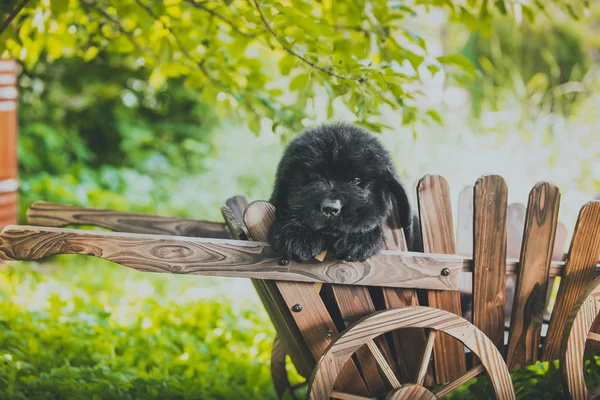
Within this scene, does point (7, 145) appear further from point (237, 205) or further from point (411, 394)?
point (411, 394)

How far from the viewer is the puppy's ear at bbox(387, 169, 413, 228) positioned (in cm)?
266

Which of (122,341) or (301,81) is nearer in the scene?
(301,81)

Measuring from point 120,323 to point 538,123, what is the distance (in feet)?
20.2

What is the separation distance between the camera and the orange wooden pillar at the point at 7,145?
15.6 ft

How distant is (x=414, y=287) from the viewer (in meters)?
2.57

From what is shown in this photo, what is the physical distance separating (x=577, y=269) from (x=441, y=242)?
2.18 ft

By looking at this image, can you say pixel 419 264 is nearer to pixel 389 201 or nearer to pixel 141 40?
pixel 389 201

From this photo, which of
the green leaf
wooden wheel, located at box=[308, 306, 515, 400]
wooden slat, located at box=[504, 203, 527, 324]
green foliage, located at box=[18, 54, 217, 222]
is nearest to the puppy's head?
wooden wheel, located at box=[308, 306, 515, 400]

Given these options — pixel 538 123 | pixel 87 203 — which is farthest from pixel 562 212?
pixel 87 203

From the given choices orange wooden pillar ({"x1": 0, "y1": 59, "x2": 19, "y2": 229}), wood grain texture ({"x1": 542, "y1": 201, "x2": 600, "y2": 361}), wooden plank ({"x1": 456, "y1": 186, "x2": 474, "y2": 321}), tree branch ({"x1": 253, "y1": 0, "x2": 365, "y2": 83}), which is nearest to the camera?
wood grain texture ({"x1": 542, "y1": 201, "x2": 600, "y2": 361})

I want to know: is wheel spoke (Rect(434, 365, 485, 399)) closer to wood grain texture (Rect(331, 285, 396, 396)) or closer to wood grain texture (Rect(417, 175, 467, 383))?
wood grain texture (Rect(417, 175, 467, 383))

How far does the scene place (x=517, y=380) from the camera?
3355 millimetres

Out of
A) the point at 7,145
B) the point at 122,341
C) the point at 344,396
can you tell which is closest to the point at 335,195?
the point at 344,396

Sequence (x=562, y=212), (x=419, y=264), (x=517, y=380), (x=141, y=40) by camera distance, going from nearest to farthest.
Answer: (x=419, y=264)
(x=517, y=380)
(x=141, y=40)
(x=562, y=212)
